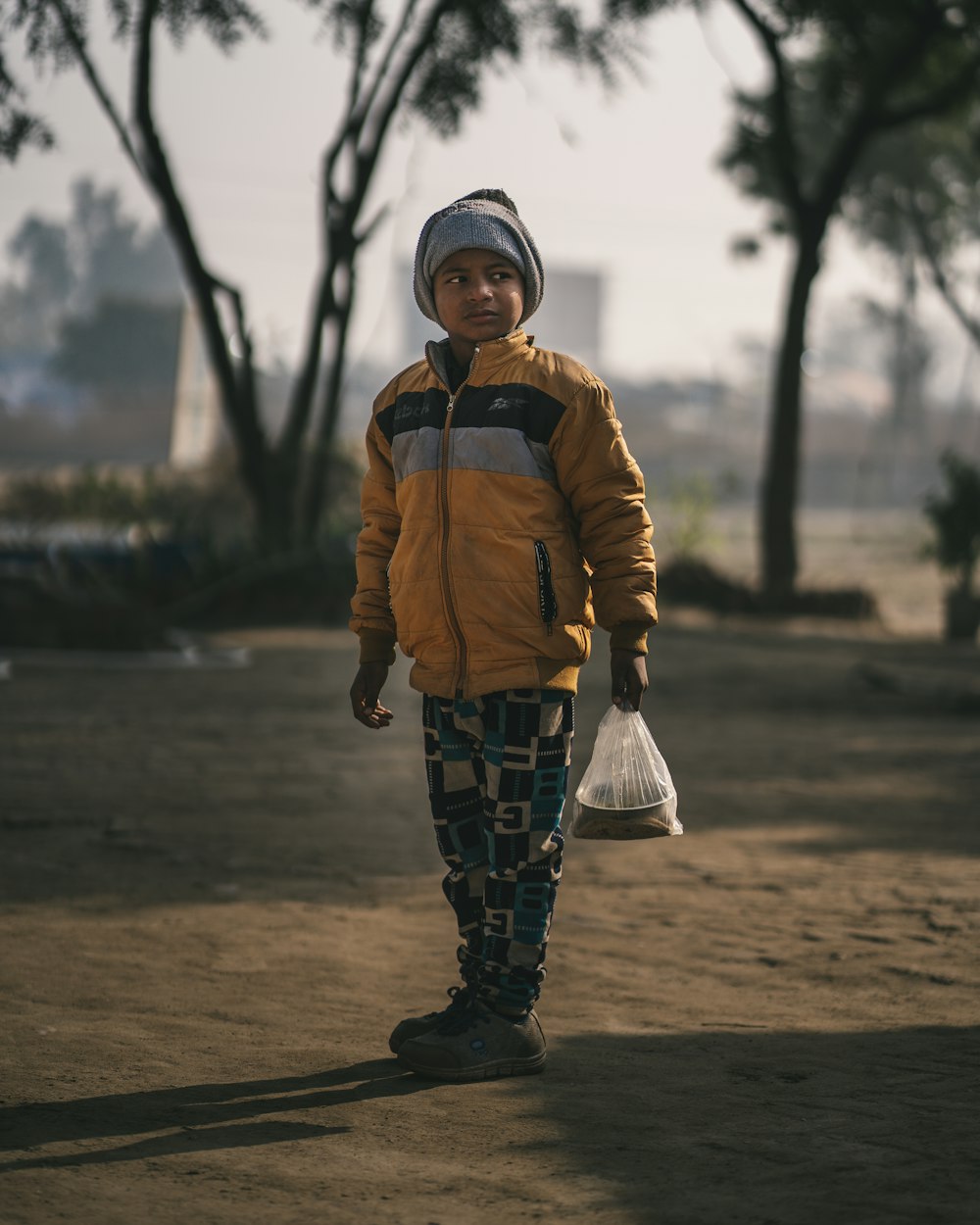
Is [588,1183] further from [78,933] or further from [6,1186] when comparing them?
[78,933]

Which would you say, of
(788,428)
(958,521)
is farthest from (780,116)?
(958,521)

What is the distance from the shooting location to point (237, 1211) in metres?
2.75

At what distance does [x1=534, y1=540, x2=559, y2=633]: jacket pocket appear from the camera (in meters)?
3.42

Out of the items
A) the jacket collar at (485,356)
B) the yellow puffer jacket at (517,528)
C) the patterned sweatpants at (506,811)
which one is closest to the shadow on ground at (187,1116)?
the patterned sweatpants at (506,811)

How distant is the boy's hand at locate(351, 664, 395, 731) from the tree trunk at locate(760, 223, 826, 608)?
15312mm

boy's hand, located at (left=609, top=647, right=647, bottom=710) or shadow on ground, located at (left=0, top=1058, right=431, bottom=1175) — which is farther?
boy's hand, located at (left=609, top=647, right=647, bottom=710)

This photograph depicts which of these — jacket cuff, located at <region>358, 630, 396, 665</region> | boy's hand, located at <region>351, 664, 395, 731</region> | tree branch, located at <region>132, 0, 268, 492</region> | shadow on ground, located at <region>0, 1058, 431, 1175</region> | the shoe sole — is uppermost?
tree branch, located at <region>132, 0, 268, 492</region>

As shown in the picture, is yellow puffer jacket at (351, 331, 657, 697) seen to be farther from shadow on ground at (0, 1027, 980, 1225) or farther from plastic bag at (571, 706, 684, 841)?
shadow on ground at (0, 1027, 980, 1225)

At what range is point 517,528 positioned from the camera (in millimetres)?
3420

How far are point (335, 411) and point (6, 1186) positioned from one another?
1585 cm

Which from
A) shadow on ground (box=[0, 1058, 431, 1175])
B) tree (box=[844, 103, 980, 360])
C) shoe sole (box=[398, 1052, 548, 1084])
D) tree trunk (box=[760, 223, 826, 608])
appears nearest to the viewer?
shadow on ground (box=[0, 1058, 431, 1175])

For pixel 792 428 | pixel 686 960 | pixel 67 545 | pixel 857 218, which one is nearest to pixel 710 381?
pixel 857 218

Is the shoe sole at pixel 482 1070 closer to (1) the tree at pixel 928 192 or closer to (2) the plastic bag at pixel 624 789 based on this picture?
(2) the plastic bag at pixel 624 789

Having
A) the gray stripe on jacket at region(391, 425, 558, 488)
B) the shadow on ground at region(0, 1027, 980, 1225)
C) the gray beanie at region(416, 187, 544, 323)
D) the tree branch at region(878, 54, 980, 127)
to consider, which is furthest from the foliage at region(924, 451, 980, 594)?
the gray stripe on jacket at region(391, 425, 558, 488)
